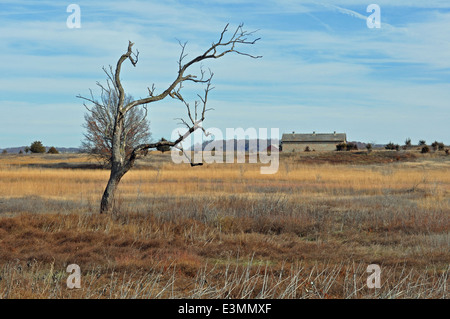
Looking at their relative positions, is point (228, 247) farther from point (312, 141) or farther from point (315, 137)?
point (315, 137)

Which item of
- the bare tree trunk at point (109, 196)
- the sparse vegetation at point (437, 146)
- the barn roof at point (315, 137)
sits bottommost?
the bare tree trunk at point (109, 196)

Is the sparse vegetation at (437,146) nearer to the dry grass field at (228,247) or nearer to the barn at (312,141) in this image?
the barn at (312,141)

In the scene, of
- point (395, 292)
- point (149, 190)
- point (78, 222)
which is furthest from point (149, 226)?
point (149, 190)

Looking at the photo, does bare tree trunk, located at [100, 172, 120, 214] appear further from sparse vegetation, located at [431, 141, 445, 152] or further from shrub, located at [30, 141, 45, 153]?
shrub, located at [30, 141, 45, 153]

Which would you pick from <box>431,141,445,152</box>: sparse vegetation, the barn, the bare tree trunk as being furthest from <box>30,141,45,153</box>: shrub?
the bare tree trunk

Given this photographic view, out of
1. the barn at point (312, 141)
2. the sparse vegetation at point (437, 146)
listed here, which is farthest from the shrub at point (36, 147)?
the sparse vegetation at point (437, 146)

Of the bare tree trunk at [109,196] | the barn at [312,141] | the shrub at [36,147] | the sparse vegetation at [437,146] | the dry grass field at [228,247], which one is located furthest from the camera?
the barn at [312,141]

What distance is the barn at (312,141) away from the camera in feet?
311

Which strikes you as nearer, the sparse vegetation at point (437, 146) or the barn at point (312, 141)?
the sparse vegetation at point (437, 146)

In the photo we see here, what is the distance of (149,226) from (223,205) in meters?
4.83

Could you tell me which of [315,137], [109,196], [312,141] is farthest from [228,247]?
[315,137]

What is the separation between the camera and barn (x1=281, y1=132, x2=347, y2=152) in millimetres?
94644
